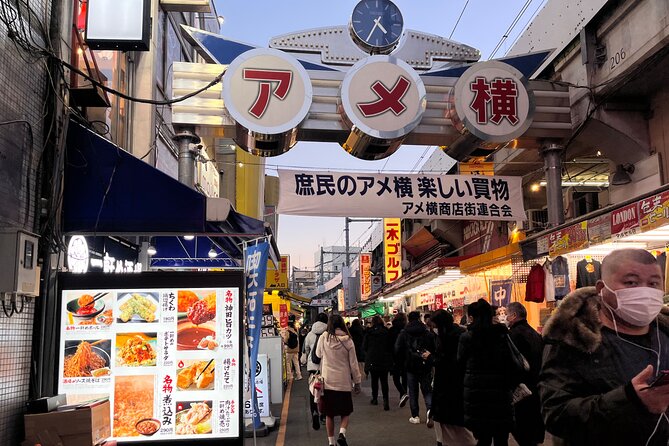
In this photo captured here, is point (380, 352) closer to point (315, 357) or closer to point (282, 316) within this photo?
point (315, 357)

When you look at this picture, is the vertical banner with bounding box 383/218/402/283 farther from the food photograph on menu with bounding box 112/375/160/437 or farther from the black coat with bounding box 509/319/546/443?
the food photograph on menu with bounding box 112/375/160/437

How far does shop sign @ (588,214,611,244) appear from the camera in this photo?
6.59 meters

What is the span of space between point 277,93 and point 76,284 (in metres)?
5.26

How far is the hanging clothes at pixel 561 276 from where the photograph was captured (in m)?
8.80

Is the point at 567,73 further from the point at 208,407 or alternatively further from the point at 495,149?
the point at 208,407

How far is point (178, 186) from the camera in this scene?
5.95 m

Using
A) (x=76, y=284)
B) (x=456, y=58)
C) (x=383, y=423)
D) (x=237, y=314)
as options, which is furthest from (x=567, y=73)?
(x=76, y=284)

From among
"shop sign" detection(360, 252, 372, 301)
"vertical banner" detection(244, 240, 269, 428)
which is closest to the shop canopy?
"vertical banner" detection(244, 240, 269, 428)

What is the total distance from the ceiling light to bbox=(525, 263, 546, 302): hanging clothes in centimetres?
198

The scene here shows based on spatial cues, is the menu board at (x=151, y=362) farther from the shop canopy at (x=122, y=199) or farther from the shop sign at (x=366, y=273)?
the shop sign at (x=366, y=273)

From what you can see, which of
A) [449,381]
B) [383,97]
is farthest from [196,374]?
[383,97]

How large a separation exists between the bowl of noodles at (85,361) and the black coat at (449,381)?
13.2 ft

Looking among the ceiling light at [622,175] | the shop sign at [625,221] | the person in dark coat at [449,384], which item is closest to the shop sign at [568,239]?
the shop sign at [625,221]

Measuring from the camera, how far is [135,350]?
17.2 ft
